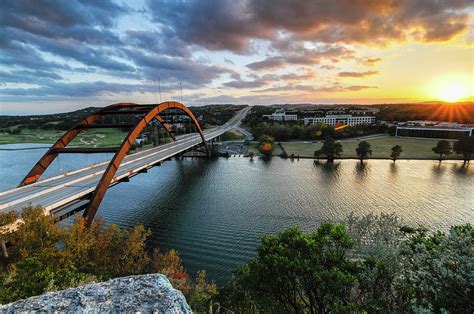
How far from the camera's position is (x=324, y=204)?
104ft

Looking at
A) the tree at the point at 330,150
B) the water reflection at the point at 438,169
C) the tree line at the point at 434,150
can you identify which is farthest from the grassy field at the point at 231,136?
the water reflection at the point at 438,169

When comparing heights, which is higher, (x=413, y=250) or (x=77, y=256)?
(x=413, y=250)

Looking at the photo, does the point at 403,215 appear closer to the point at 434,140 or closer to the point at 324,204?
the point at 324,204

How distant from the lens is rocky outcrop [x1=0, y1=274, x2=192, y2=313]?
4066 millimetres

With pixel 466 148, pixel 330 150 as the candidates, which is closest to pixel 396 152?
pixel 330 150

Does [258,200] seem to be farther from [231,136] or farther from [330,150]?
[231,136]

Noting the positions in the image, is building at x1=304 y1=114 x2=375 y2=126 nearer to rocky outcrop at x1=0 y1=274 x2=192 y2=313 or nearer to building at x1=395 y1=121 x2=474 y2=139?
building at x1=395 y1=121 x2=474 y2=139

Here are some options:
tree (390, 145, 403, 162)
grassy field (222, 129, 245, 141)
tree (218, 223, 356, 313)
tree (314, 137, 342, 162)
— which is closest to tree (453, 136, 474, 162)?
tree (390, 145, 403, 162)

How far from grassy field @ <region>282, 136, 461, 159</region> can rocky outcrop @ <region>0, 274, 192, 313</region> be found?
6500cm

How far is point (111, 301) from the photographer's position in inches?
167

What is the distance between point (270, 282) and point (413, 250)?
643 cm

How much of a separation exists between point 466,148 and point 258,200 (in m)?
54.5

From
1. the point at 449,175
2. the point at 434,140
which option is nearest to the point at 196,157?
the point at 449,175

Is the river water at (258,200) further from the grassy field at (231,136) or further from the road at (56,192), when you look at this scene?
the grassy field at (231,136)
